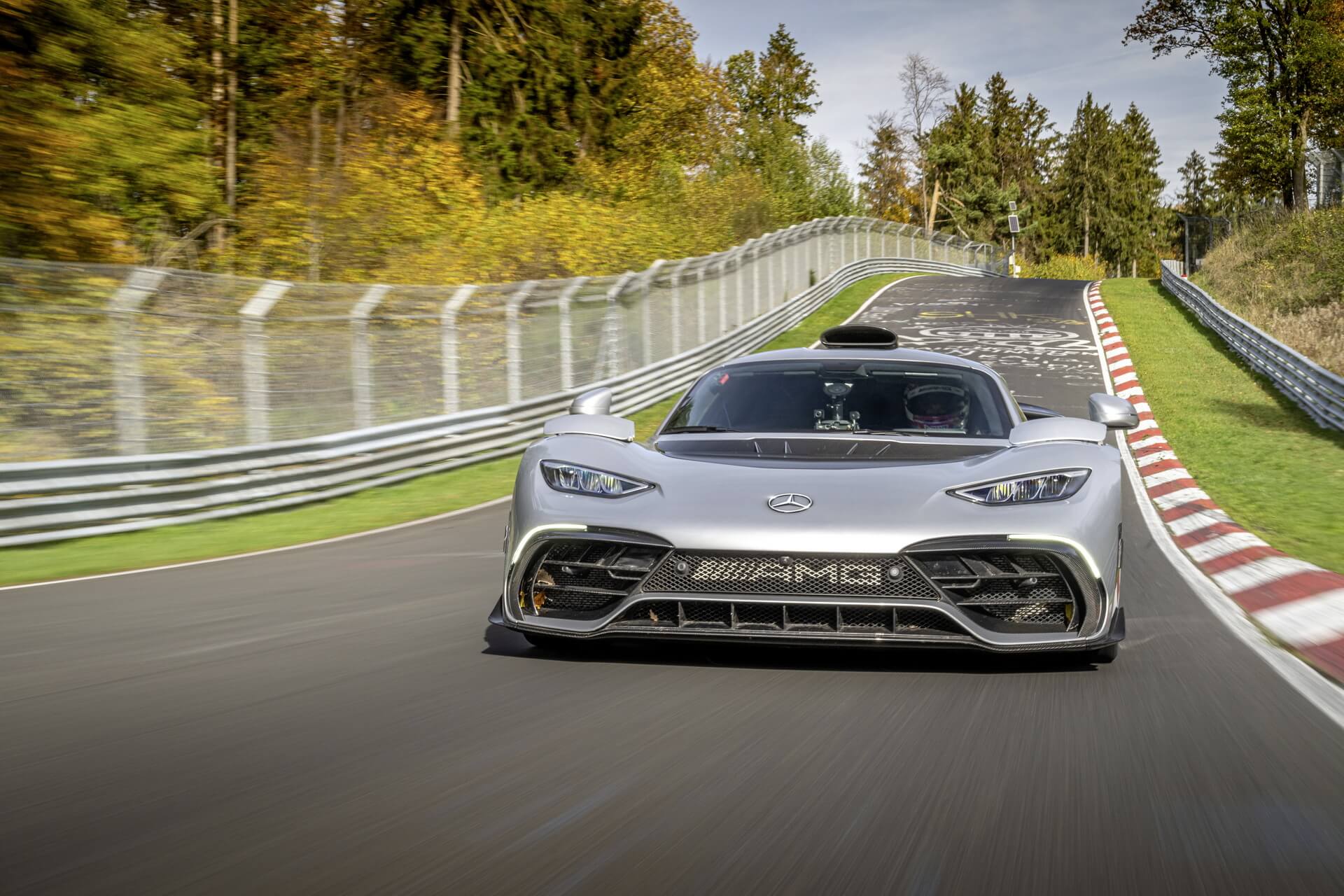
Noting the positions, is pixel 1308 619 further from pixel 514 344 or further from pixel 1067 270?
pixel 1067 270

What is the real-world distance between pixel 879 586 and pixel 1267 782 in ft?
4.36

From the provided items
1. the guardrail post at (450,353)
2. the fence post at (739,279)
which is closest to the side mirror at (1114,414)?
the guardrail post at (450,353)

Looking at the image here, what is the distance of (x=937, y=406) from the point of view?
615 cm

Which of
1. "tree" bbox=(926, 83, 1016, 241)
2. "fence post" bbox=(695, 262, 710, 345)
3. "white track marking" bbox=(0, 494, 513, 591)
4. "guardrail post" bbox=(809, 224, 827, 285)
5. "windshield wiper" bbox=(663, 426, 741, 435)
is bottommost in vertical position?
"white track marking" bbox=(0, 494, 513, 591)

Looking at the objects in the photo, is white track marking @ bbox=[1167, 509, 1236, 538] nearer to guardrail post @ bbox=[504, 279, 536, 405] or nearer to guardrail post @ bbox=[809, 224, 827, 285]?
guardrail post @ bbox=[504, 279, 536, 405]

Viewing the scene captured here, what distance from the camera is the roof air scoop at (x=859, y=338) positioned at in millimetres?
7207

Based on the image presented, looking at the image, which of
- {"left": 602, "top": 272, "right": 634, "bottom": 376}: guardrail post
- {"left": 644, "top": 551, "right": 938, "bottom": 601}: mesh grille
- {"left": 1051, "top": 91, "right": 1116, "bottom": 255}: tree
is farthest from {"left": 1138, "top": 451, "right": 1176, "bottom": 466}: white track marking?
{"left": 1051, "top": 91, "right": 1116, "bottom": 255}: tree

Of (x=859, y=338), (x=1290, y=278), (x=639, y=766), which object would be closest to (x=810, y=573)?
(x=639, y=766)

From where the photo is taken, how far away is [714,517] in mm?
4676

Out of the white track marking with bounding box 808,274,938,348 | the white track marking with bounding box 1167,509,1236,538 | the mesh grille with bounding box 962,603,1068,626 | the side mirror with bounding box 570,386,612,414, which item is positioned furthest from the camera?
the white track marking with bounding box 808,274,938,348

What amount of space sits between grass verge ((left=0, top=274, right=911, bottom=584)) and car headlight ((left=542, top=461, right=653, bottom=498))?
204 inches

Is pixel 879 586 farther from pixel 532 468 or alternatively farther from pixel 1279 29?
pixel 1279 29

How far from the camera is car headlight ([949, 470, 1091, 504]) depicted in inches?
190

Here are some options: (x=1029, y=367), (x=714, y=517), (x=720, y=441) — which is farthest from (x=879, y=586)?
(x=1029, y=367)
